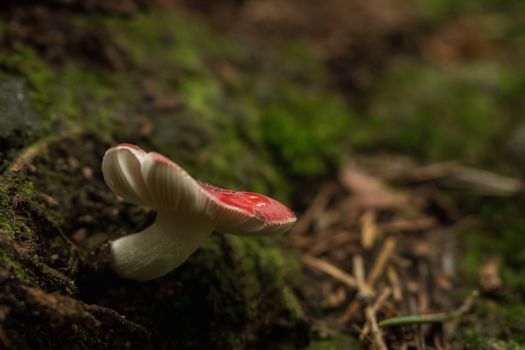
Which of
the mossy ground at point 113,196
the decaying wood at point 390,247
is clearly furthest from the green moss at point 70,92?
Answer: the decaying wood at point 390,247

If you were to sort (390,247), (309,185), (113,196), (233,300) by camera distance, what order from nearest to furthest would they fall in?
Result: (233,300) < (113,196) < (390,247) < (309,185)

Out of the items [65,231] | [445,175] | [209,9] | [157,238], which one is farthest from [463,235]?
[209,9]

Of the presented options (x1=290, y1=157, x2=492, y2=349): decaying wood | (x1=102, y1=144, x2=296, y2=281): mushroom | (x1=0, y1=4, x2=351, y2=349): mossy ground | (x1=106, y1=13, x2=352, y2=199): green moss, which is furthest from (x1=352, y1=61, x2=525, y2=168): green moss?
(x1=102, y1=144, x2=296, y2=281): mushroom

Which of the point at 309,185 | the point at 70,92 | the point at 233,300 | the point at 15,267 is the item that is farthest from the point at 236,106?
the point at 15,267

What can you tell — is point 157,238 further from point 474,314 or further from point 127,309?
point 474,314

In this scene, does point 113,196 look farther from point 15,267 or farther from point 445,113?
point 445,113

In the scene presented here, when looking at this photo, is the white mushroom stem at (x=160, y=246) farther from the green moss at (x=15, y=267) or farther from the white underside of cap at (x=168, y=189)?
the green moss at (x=15, y=267)

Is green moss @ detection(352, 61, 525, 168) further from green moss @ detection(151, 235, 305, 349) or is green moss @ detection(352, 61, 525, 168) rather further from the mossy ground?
green moss @ detection(151, 235, 305, 349)
